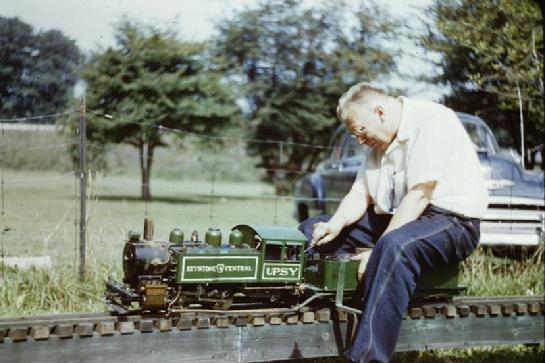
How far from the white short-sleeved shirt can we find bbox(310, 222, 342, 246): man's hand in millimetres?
530

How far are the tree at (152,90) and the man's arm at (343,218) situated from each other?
1803cm

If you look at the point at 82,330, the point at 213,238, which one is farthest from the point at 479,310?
the point at 82,330

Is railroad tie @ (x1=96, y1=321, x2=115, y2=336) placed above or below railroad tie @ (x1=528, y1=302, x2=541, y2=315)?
above

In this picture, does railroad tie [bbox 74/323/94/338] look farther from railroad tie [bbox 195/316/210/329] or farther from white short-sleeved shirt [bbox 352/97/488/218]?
white short-sleeved shirt [bbox 352/97/488/218]

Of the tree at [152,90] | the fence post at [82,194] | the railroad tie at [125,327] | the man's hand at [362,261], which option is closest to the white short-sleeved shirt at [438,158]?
the man's hand at [362,261]

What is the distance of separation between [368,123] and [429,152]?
1.40 feet

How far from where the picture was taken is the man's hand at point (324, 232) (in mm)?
3902

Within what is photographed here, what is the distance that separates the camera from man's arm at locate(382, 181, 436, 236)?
3518mm

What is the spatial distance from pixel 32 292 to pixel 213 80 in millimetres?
19206

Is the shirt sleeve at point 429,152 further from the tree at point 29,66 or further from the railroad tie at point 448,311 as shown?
the tree at point 29,66

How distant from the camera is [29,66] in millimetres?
8703

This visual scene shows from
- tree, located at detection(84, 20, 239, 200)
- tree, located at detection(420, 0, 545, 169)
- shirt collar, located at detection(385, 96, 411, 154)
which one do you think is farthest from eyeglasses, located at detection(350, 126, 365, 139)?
tree, located at detection(84, 20, 239, 200)

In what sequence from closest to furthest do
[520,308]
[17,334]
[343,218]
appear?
1. [17,334]
2. [520,308]
3. [343,218]

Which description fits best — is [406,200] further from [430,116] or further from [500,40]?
[500,40]
